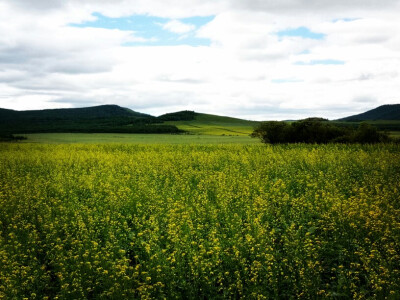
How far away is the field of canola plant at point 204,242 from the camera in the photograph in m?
7.02

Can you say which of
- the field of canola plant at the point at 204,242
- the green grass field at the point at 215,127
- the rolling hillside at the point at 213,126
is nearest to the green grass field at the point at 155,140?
the rolling hillside at the point at 213,126

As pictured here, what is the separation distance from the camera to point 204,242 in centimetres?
845

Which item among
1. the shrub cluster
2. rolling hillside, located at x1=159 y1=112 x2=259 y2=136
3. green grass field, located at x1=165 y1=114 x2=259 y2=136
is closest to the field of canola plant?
the shrub cluster

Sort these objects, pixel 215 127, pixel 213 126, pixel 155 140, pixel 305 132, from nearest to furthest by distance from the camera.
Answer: pixel 305 132
pixel 155 140
pixel 215 127
pixel 213 126

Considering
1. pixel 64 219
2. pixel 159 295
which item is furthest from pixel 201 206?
pixel 159 295

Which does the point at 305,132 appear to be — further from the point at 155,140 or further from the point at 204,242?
the point at 204,242

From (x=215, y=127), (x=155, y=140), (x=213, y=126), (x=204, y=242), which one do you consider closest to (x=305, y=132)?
(x=155, y=140)

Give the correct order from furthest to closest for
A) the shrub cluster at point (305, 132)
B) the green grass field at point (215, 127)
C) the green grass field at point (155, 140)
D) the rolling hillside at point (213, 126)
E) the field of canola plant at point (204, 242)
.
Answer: the rolling hillside at point (213, 126) < the green grass field at point (215, 127) < the green grass field at point (155, 140) < the shrub cluster at point (305, 132) < the field of canola plant at point (204, 242)

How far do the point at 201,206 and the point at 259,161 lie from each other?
1101 centimetres

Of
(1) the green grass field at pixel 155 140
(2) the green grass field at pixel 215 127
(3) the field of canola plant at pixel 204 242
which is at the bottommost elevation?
(3) the field of canola plant at pixel 204 242

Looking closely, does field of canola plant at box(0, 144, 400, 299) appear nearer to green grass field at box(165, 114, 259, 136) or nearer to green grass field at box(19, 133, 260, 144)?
green grass field at box(19, 133, 260, 144)

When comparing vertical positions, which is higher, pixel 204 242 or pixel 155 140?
pixel 155 140

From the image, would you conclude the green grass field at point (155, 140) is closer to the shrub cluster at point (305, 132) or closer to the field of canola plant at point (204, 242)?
the shrub cluster at point (305, 132)

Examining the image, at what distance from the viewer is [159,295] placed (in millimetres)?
6953
